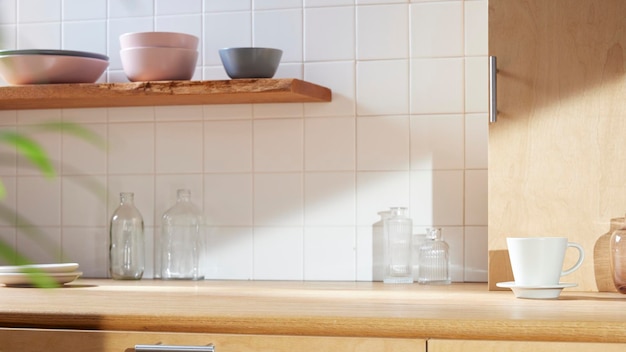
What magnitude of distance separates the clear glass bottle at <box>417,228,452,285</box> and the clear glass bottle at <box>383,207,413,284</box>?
0.14ft

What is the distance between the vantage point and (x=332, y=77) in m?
2.03

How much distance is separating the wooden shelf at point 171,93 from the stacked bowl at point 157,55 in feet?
0.18

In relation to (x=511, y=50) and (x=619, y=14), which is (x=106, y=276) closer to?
(x=511, y=50)

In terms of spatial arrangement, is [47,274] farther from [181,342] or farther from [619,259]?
[619,259]

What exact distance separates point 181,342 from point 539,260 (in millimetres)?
709

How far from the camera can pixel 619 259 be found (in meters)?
1.65

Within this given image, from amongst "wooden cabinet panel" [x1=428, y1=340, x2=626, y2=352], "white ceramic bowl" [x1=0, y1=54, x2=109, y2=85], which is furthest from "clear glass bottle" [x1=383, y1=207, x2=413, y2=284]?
"white ceramic bowl" [x1=0, y1=54, x2=109, y2=85]

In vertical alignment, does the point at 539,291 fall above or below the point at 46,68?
below

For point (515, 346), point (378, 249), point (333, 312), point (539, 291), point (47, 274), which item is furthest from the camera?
point (378, 249)

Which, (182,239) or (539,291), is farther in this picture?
(182,239)

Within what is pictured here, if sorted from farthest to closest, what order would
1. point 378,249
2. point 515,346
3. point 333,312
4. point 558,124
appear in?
1. point 378,249
2. point 558,124
3. point 333,312
4. point 515,346

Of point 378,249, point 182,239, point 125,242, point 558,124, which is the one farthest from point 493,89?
point 125,242

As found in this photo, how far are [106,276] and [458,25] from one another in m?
1.11

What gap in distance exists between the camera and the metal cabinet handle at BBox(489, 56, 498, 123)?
5.78 ft
